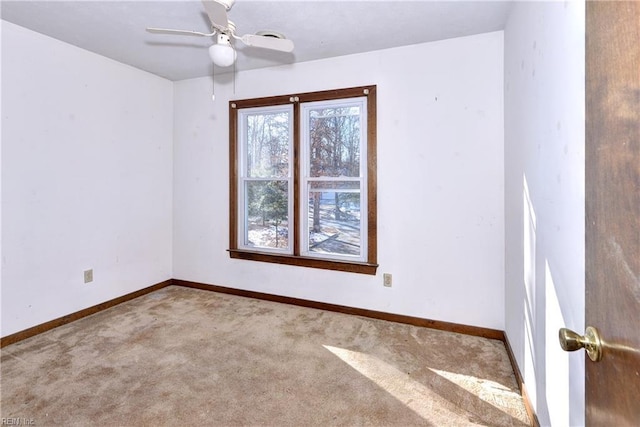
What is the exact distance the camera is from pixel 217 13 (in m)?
1.79

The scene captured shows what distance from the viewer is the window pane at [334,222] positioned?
332 cm

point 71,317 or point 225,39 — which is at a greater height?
point 225,39

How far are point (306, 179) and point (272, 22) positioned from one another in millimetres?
1454

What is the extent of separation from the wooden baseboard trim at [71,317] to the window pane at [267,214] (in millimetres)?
1307

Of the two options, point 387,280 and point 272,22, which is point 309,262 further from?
point 272,22

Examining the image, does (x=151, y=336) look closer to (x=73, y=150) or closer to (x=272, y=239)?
(x=272, y=239)

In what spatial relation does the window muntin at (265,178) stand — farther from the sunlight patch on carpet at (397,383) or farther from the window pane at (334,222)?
the sunlight patch on carpet at (397,383)

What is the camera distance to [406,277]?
306cm

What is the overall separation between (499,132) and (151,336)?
3346 mm

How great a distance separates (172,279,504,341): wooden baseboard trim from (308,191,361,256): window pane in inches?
21.6

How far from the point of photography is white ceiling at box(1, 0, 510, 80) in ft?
7.70

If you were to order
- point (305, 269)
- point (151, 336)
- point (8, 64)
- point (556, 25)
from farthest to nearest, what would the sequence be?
point (305, 269) → point (151, 336) → point (8, 64) → point (556, 25)

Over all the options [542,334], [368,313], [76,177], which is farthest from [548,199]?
[76,177]

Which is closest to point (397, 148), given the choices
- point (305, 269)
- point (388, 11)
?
point (388, 11)
